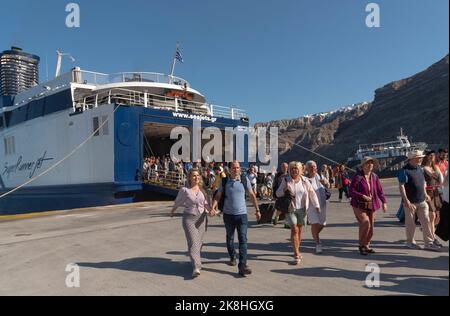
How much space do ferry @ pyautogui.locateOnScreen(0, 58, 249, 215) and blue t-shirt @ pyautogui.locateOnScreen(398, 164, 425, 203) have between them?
1061 centimetres

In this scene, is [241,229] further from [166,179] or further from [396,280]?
[166,179]

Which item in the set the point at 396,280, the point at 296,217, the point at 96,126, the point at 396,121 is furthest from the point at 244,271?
the point at 396,121

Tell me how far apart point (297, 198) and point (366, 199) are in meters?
1.05

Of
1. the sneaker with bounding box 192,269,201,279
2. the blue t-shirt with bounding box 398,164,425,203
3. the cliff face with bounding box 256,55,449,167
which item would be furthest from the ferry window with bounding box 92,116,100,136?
the cliff face with bounding box 256,55,449,167

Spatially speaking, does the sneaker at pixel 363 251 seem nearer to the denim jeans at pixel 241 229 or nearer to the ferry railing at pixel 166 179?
the denim jeans at pixel 241 229

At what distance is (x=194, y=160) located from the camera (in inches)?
711

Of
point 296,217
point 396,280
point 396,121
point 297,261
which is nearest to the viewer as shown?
point 396,280

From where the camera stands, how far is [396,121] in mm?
81125

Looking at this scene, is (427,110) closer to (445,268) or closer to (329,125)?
(329,125)

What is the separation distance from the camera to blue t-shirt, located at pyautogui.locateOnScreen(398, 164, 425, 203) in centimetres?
575

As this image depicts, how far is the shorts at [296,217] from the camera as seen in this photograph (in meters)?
5.35

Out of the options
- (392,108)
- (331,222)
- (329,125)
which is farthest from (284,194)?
(329,125)

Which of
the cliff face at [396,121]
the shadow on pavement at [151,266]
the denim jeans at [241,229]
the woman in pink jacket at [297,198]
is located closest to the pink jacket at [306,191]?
the woman in pink jacket at [297,198]
